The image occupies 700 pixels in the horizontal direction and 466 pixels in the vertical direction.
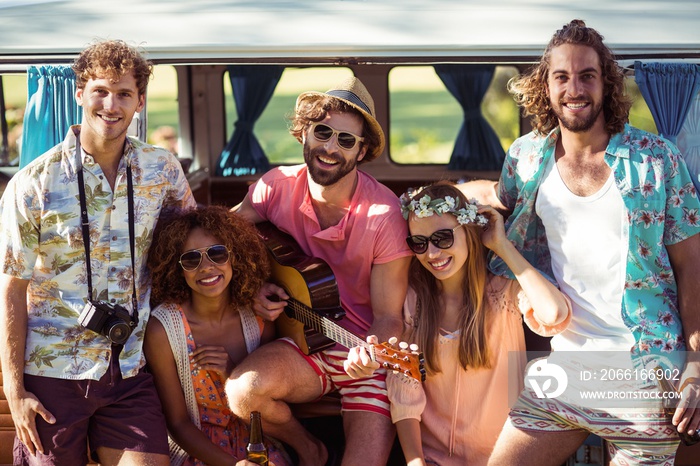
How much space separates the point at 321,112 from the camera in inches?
159

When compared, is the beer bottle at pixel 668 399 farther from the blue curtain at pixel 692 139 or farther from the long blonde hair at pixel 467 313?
the blue curtain at pixel 692 139

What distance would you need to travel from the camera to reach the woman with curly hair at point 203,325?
12.3 feet

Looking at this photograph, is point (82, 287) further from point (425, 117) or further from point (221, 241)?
point (425, 117)

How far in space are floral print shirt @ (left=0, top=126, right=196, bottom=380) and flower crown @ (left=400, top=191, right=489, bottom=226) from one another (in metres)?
1.16

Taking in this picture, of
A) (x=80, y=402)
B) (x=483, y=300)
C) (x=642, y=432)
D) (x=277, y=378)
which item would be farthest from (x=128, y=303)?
(x=642, y=432)

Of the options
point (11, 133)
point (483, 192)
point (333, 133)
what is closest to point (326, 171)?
point (333, 133)

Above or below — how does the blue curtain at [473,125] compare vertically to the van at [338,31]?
below

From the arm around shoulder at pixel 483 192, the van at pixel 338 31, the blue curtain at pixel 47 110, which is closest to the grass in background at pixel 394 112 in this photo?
the van at pixel 338 31

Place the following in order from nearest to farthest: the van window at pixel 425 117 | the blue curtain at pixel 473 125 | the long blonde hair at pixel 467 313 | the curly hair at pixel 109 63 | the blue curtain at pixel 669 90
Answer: the curly hair at pixel 109 63, the long blonde hair at pixel 467 313, the blue curtain at pixel 669 90, the blue curtain at pixel 473 125, the van window at pixel 425 117

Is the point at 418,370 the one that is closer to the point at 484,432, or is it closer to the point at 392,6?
the point at 484,432

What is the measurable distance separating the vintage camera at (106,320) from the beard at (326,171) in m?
1.05

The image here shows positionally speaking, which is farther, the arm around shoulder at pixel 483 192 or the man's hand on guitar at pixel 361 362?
the arm around shoulder at pixel 483 192

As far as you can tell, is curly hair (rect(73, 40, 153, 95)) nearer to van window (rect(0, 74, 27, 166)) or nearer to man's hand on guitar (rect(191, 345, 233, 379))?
man's hand on guitar (rect(191, 345, 233, 379))

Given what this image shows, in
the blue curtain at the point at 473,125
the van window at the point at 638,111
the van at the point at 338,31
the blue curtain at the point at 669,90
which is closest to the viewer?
the blue curtain at the point at 669,90
